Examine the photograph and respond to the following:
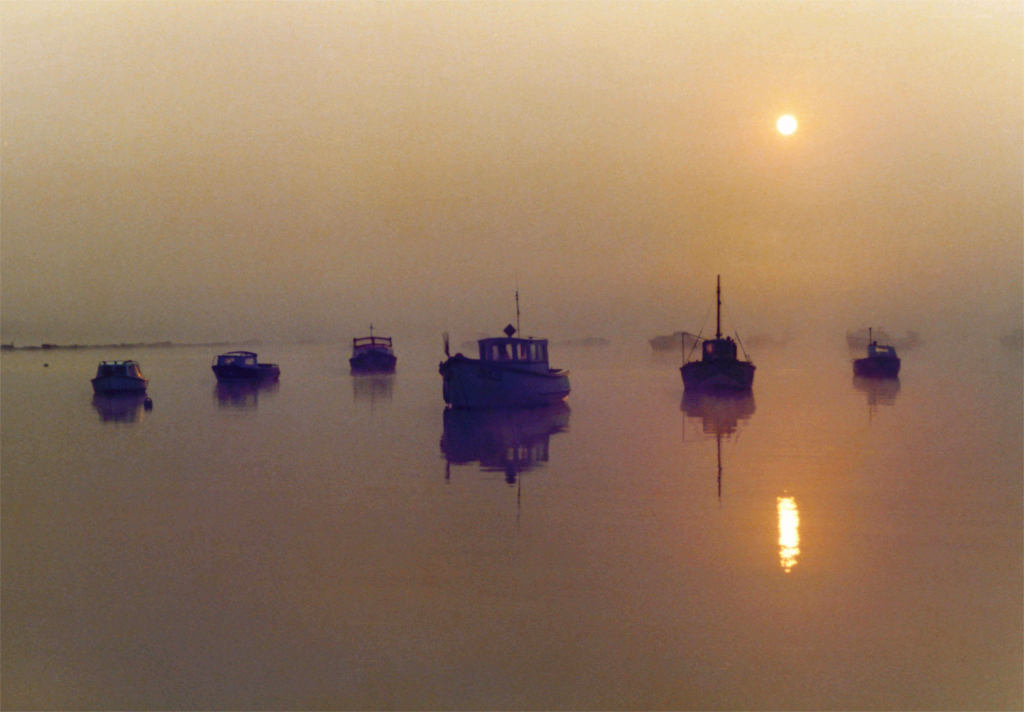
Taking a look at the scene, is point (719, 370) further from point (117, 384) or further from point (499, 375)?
point (117, 384)

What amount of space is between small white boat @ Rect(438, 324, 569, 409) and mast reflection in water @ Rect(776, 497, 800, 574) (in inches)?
921

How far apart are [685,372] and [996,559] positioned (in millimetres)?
42263

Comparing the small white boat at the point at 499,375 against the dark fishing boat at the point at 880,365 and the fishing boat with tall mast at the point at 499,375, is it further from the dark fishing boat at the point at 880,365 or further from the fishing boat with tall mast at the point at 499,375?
the dark fishing boat at the point at 880,365

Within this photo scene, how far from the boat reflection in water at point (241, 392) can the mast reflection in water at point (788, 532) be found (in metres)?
38.1

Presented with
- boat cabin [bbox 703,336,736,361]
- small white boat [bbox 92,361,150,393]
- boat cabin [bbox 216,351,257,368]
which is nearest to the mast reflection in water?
boat cabin [bbox 703,336,736,361]

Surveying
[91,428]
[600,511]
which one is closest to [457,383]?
[91,428]

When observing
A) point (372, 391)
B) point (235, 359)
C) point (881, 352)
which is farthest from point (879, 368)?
point (235, 359)

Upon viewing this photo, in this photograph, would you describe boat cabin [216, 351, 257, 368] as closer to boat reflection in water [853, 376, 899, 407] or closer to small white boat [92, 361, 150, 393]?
small white boat [92, 361, 150, 393]

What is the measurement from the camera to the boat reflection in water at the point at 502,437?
24047 mm

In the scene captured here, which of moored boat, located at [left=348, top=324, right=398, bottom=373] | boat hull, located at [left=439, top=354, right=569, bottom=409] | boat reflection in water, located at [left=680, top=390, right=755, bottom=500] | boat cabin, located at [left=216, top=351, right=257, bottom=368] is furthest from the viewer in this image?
moored boat, located at [left=348, top=324, right=398, bottom=373]

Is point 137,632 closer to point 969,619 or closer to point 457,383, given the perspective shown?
point 969,619

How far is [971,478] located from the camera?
21.1m

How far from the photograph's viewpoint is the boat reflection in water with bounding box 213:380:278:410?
51.0 metres

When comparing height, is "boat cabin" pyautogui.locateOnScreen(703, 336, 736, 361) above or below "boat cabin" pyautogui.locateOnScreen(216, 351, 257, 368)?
below
